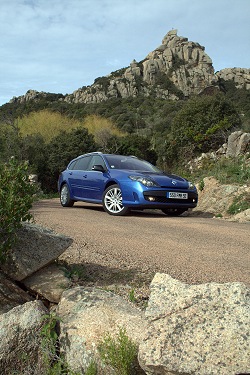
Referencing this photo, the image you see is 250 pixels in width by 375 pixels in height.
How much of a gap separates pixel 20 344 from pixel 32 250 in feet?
3.47

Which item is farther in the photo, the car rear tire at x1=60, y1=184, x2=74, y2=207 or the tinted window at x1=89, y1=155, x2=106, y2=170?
the car rear tire at x1=60, y1=184, x2=74, y2=207

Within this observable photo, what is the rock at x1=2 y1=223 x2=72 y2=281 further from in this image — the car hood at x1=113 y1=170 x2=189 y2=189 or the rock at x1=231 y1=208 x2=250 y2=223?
the rock at x1=231 y1=208 x2=250 y2=223

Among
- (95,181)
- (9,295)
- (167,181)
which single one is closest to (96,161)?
(95,181)

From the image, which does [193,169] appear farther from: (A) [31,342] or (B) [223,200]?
(A) [31,342]

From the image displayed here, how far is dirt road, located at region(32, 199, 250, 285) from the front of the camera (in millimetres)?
4047

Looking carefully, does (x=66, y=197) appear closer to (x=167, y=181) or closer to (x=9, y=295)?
(x=167, y=181)

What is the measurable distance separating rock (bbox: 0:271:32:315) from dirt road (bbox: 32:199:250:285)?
0.75 metres

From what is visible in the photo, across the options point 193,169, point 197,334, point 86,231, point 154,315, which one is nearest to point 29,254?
A: point 154,315

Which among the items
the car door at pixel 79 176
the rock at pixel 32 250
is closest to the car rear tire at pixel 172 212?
the car door at pixel 79 176

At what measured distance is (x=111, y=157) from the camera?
10.5 m

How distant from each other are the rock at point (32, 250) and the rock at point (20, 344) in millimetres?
730

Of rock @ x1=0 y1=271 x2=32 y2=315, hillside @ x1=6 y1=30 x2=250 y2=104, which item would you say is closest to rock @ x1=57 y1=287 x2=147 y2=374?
rock @ x1=0 y1=271 x2=32 y2=315

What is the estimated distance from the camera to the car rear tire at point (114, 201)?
30.2 ft

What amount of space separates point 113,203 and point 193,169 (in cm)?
966
